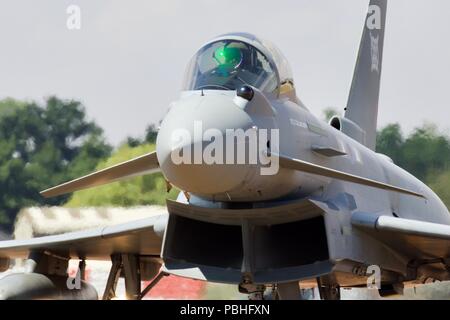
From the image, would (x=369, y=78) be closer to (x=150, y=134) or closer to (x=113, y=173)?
(x=113, y=173)

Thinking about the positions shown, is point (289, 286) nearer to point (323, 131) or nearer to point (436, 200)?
point (323, 131)

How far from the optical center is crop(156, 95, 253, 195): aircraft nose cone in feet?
28.5

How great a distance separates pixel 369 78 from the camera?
15.6 metres

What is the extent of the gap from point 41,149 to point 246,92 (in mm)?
16321

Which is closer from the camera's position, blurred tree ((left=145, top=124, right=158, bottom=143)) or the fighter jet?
the fighter jet

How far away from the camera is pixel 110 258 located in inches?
507

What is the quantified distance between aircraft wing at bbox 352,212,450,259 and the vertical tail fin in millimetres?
3814

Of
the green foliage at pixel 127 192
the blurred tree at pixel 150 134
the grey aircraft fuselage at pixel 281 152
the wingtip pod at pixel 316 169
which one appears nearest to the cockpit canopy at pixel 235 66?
the grey aircraft fuselage at pixel 281 152

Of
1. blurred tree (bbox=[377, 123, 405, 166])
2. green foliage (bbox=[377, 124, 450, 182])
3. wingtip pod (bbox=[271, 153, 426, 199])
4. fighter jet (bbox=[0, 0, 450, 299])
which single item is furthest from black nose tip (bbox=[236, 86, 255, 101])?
blurred tree (bbox=[377, 123, 405, 166])

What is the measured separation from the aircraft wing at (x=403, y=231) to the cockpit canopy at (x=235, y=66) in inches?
61.7

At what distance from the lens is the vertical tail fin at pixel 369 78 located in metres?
14.9

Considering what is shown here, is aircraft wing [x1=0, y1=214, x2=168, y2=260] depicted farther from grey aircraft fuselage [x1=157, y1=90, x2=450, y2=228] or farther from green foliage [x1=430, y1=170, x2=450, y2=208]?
green foliage [x1=430, y1=170, x2=450, y2=208]
